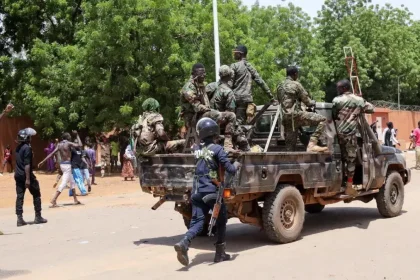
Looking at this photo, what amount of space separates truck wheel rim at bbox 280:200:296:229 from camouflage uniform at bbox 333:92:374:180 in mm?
1433

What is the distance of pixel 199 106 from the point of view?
8195 millimetres

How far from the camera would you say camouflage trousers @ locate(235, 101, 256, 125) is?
9.21 metres

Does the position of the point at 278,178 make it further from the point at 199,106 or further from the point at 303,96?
the point at 303,96

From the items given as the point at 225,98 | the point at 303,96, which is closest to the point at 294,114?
the point at 303,96

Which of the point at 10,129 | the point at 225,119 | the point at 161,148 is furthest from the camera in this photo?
the point at 10,129

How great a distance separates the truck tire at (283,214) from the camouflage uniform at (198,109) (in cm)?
109

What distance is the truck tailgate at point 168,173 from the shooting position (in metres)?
7.57

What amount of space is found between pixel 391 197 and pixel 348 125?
191 cm

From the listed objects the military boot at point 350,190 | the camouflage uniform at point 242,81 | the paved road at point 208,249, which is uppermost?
the camouflage uniform at point 242,81

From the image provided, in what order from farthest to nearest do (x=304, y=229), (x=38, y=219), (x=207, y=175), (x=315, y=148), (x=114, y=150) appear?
1. (x=114, y=150)
2. (x=38, y=219)
3. (x=304, y=229)
4. (x=315, y=148)
5. (x=207, y=175)

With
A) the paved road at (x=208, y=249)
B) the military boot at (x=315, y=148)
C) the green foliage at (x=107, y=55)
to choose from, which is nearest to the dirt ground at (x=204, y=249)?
the paved road at (x=208, y=249)

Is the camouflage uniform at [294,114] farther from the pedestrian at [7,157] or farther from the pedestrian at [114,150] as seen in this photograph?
the pedestrian at [7,157]

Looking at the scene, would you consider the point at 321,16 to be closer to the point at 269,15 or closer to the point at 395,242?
the point at 269,15

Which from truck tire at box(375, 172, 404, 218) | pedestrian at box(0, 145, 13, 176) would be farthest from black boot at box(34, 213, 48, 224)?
pedestrian at box(0, 145, 13, 176)
